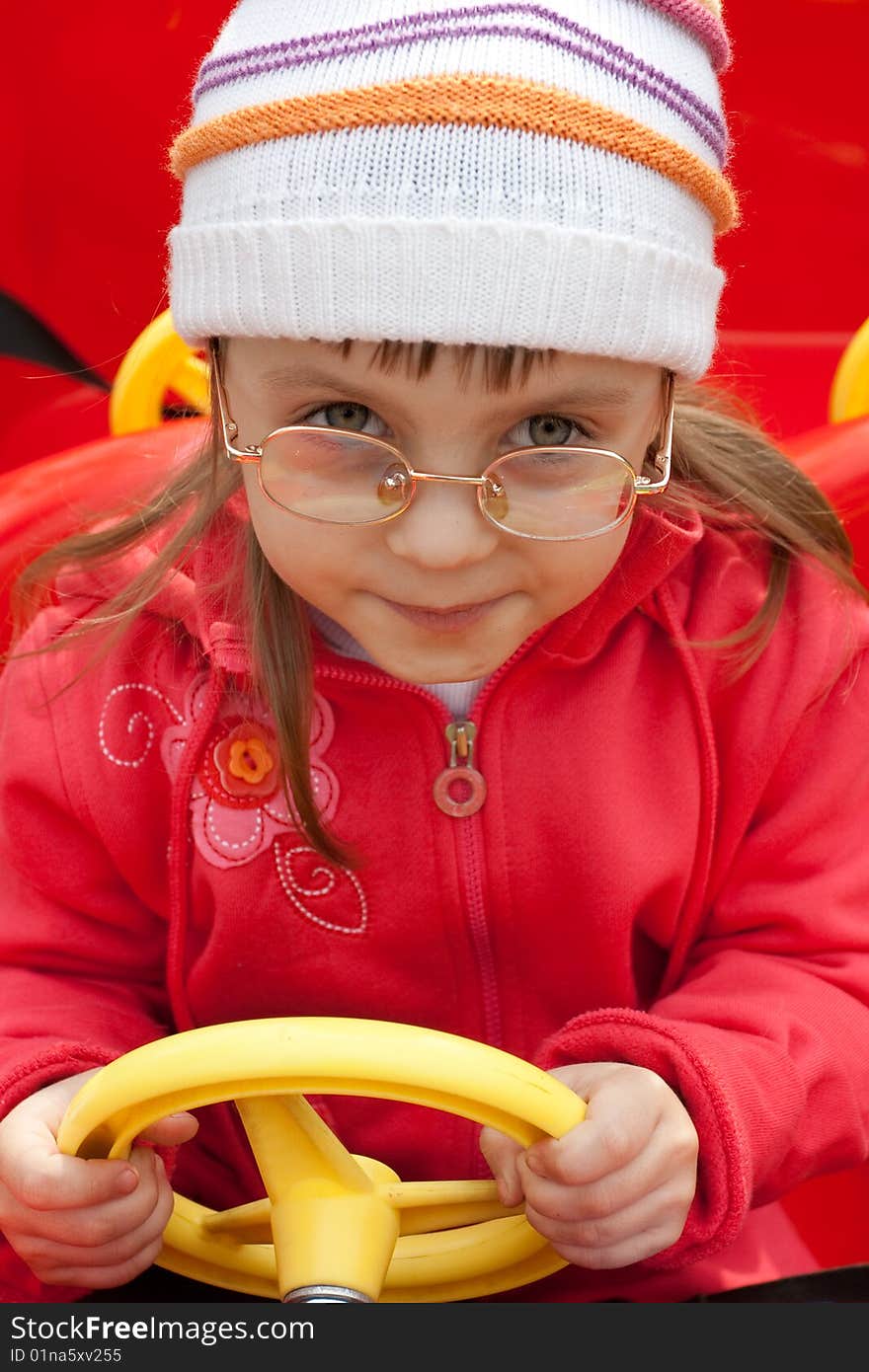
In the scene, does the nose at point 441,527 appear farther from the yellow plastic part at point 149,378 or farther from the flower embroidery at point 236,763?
the yellow plastic part at point 149,378

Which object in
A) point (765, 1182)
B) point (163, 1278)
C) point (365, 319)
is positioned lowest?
point (163, 1278)

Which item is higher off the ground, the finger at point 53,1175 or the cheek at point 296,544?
the cheek at point 296,544

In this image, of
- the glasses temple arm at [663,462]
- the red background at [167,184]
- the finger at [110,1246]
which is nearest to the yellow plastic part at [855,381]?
the red background at [167,184]

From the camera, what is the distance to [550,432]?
2.47 feet

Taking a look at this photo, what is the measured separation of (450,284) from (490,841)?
338 mm

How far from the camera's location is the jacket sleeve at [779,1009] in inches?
32.0

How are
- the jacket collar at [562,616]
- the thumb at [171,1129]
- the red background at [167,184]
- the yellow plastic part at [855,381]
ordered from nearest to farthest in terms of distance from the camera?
the thumb at [171,1129]
the jacket collar at [562,616]
the yellow plastic part at [855,381]
the red background at [167,184]

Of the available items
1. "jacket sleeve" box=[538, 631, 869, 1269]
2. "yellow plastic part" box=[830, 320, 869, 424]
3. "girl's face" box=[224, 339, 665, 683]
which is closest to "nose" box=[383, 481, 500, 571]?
"girl's face" box=[224, 339, 665, 683]

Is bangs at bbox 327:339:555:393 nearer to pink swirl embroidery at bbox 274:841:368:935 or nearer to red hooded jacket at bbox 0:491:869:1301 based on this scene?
red hooded jacket at bbox 0:491:869:1301

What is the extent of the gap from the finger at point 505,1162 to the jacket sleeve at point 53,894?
0.79 feet

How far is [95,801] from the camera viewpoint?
933 millimetres

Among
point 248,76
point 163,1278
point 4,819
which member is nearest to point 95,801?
point 4,819

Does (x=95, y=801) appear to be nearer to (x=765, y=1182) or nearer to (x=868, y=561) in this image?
(x=765, y=1182)

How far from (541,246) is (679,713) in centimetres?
33
